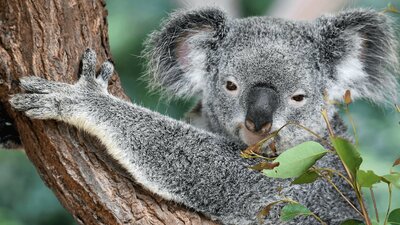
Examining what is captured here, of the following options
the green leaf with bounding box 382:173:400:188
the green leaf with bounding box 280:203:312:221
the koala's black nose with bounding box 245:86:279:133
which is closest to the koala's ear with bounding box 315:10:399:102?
the koala's black nose with bounding box 245:86:279:133

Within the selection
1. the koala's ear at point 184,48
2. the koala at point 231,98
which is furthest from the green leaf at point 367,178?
the koala's ear at point 184,48

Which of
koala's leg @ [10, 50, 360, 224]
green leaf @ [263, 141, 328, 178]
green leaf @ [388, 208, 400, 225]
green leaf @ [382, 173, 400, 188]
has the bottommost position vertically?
koala's leg @ [10, 50, 360, 224]

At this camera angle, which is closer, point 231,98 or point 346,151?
point 346,151

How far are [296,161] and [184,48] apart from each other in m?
1.78

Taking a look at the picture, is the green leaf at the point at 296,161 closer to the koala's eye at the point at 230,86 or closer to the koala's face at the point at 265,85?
the koala's face at the point at 265,85

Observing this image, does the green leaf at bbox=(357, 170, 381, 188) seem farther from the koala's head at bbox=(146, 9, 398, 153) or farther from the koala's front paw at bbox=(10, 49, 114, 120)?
the koala's front paw at bbox=(10, 49, 114, 120)

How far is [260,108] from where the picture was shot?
295cm

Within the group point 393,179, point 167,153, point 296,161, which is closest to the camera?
point 393,179

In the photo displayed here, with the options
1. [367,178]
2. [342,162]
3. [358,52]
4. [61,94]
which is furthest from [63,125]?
[358,52]

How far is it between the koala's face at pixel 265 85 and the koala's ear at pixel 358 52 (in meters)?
0.14

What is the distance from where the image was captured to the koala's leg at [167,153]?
2771 mm

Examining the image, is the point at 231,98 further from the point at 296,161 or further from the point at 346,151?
the point at 346,151

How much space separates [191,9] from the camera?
3588 millimetres

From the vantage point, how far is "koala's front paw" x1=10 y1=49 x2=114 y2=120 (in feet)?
8.73
